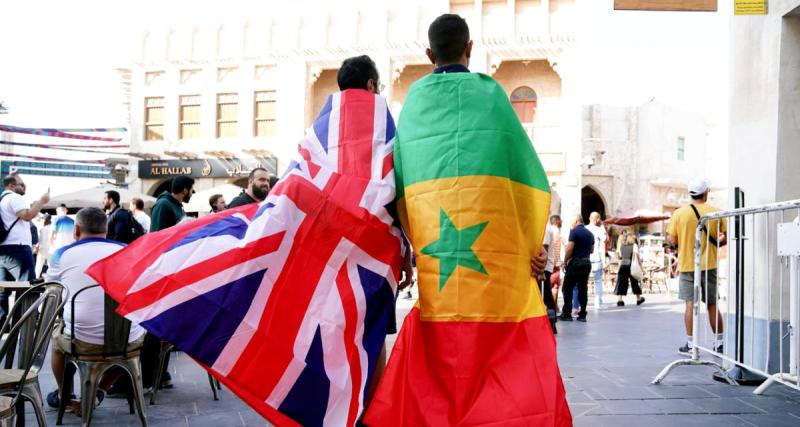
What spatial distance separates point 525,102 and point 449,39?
23020 millimetres

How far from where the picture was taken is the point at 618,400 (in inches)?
202

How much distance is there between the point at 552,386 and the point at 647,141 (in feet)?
102

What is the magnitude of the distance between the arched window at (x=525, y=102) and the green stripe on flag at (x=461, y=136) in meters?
22.7

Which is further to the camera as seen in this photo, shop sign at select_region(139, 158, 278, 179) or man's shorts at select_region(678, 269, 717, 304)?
shop sign at select_region(139, 158, 278, 179)

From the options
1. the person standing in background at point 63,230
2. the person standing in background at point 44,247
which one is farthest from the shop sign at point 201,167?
the person standing in background at point 63,230

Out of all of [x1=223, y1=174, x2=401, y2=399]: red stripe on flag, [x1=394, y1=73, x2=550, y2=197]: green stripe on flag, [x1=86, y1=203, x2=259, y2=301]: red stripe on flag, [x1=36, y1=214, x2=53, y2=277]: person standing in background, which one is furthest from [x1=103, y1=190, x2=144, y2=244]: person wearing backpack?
[x1=36, y1=214, x2=53, y2=277]: person standing in background

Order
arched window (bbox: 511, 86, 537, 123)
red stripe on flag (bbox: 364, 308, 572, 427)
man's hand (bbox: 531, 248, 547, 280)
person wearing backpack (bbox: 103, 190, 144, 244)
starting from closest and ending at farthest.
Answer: red stripe on flag (bbox: 364, 308, 572, 427)
man's hand (bbox: 531, 248, 547, 280)
person wearing backpack (bbox: 103, 190, 144, 244)
arched window (bbox: 511, 86, 537, 123)

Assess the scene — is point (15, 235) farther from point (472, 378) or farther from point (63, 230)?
point (472, 378)

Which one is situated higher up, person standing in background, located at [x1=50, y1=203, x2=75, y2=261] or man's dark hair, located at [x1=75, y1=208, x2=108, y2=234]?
A: man's dark hair, located at [x1=75, y1=208, x2=108, y2=234]

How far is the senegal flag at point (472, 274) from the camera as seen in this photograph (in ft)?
8.63

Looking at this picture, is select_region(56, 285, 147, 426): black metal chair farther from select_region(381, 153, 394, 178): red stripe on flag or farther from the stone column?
the stone column

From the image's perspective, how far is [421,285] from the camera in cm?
283

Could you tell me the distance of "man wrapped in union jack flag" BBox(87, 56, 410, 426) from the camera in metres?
2.73

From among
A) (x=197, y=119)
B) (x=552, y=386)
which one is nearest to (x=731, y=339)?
(x=552, y=386)
